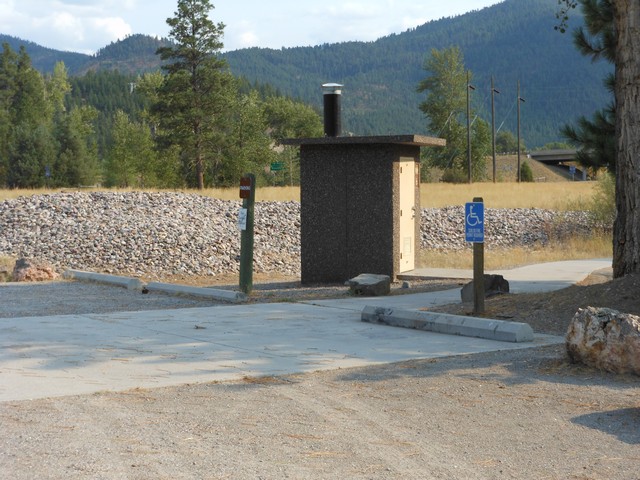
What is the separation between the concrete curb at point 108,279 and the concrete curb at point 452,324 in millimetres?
5420

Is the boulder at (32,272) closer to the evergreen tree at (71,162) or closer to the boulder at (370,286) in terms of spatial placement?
the boulder at (370,286)

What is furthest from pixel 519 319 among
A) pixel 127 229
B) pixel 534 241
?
pixel 534 241

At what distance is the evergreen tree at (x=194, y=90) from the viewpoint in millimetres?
62125

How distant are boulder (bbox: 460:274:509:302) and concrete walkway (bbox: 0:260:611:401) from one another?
1591 millimetres

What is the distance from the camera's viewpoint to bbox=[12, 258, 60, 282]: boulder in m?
17.8

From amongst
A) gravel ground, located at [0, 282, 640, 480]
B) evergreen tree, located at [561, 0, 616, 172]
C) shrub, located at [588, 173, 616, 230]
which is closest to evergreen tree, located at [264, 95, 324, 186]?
shrub, located at [588, 173, 616, 230]

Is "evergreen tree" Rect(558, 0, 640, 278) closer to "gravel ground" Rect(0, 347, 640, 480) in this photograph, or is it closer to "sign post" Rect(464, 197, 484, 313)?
"sign post" Rect(464, 197, 484, 313)

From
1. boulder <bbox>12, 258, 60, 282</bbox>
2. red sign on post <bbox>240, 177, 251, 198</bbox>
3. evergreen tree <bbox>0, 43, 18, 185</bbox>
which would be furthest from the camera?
evergreen tree <bbox>0, 43, 18, 185</bbox>

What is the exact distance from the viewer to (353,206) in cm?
1722

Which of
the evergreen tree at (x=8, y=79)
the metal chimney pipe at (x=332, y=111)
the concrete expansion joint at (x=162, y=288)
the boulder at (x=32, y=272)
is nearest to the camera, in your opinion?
the concrete expansion joint at (x=162, y=288)

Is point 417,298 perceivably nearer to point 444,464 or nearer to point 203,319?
point 203,319

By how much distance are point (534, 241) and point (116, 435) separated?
2549 centimetres

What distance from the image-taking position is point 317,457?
17.4 ft

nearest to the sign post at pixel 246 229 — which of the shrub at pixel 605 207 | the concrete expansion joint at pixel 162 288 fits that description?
the concrete expansion joint at pixel 162 288
